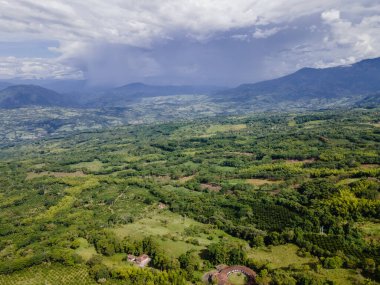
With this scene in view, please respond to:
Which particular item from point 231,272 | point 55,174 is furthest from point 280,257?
point 55,174

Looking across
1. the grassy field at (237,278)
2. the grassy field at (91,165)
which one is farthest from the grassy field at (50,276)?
the grassy field at (91,165)

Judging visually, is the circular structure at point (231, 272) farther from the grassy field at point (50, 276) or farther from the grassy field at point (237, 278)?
the grassy field at point (50, 276)

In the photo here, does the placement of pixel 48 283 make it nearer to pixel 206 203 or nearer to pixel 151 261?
pixel 151 261

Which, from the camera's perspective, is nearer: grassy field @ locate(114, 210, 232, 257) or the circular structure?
the circular structure

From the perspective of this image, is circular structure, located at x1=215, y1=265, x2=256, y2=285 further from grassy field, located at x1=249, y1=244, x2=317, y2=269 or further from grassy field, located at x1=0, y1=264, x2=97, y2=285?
grassy field, located at x1=0, y1=264, x2=97, y2=285

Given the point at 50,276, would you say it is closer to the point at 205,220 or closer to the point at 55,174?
the point at 205,220

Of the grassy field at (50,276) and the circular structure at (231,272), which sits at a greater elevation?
the circular structure at (231,272)

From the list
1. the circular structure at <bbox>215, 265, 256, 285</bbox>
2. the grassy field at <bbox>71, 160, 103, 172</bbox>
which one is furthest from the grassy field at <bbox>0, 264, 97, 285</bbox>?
the grassy field at <bbox>71, 160, 103, 172</bbox>
